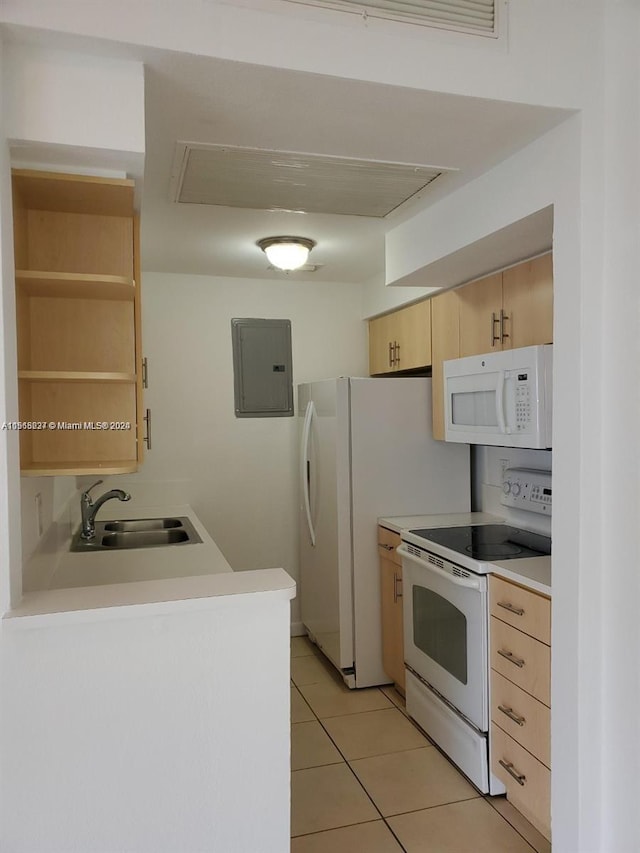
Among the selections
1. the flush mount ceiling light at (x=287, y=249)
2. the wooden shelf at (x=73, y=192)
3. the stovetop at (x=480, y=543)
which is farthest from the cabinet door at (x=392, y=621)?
the wooden shelf at (x=73, y=192)

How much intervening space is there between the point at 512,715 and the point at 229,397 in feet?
8.25

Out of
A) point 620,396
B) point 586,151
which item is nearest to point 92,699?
point 620,396

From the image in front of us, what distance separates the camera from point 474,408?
2820mm

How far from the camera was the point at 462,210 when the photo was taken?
92.7 inches

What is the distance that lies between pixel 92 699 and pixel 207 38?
1.51 metres

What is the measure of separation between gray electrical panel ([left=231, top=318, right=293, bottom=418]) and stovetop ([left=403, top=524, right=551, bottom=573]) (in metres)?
1.48

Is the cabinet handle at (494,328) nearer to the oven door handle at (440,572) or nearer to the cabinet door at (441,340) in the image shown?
the cabinet door at (441,340)

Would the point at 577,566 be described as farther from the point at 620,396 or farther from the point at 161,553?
the point at 161,553

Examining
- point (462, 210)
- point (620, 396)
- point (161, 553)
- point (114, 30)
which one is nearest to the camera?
point (114, 30)

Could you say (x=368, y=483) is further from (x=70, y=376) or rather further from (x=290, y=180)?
(x=70, y=376)

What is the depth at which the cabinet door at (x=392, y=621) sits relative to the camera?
325 cm

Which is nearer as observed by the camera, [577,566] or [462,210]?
[577,566]

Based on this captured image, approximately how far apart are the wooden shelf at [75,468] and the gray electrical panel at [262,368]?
2.23 meters

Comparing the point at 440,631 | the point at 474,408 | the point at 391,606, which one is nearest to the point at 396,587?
the point at 391,606
